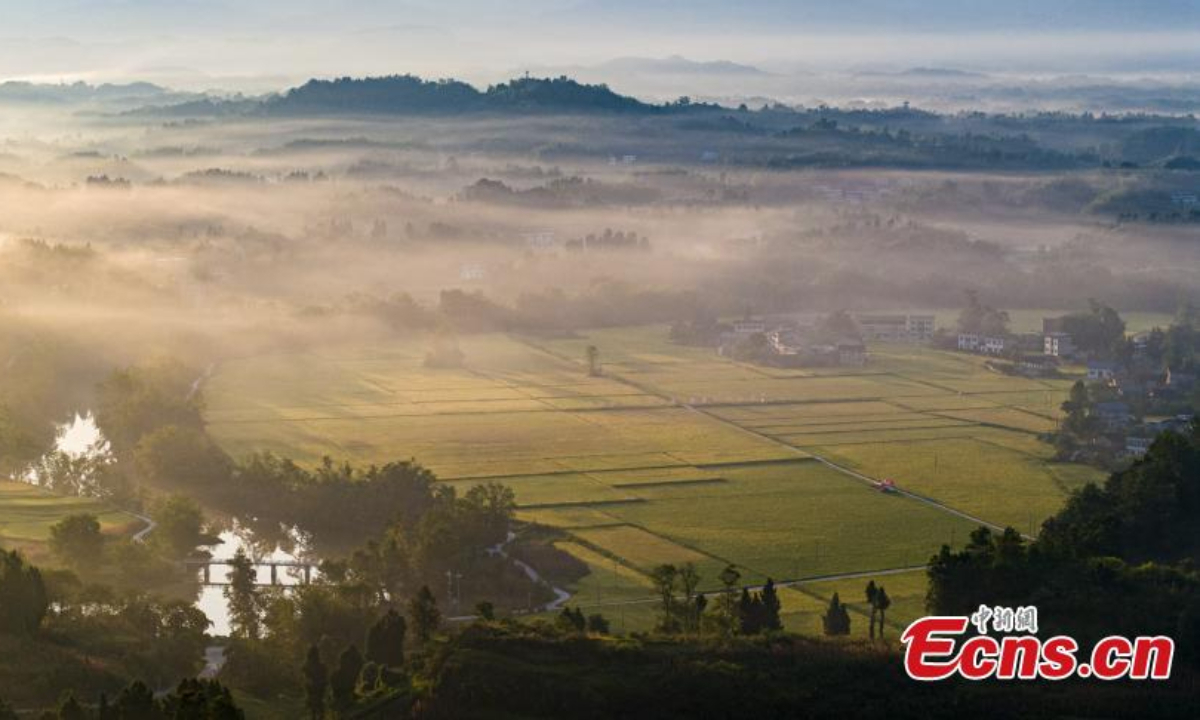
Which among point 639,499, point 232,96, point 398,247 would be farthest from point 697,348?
point 232,96

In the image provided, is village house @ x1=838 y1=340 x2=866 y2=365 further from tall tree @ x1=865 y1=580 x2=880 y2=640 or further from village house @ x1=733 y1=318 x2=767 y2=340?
tall tree @ x1=865 y1=580 x2=880 y2=640

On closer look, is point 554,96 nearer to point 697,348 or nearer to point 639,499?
point 697,348

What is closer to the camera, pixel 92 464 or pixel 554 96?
pixel 92 464

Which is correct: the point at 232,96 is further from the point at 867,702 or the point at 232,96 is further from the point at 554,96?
the point at 867,702

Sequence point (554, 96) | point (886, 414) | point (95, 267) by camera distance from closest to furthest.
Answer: point (886, 414) < point (95, 267) < point (554, 96)

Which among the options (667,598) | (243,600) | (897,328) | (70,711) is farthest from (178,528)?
(897,328)

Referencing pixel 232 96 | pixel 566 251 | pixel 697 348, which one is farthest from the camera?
pixel 232 96

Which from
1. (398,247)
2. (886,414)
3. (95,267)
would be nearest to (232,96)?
(398,247)

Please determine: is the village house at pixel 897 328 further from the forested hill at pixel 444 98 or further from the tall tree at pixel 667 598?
the forested hill at pixel 444 98
